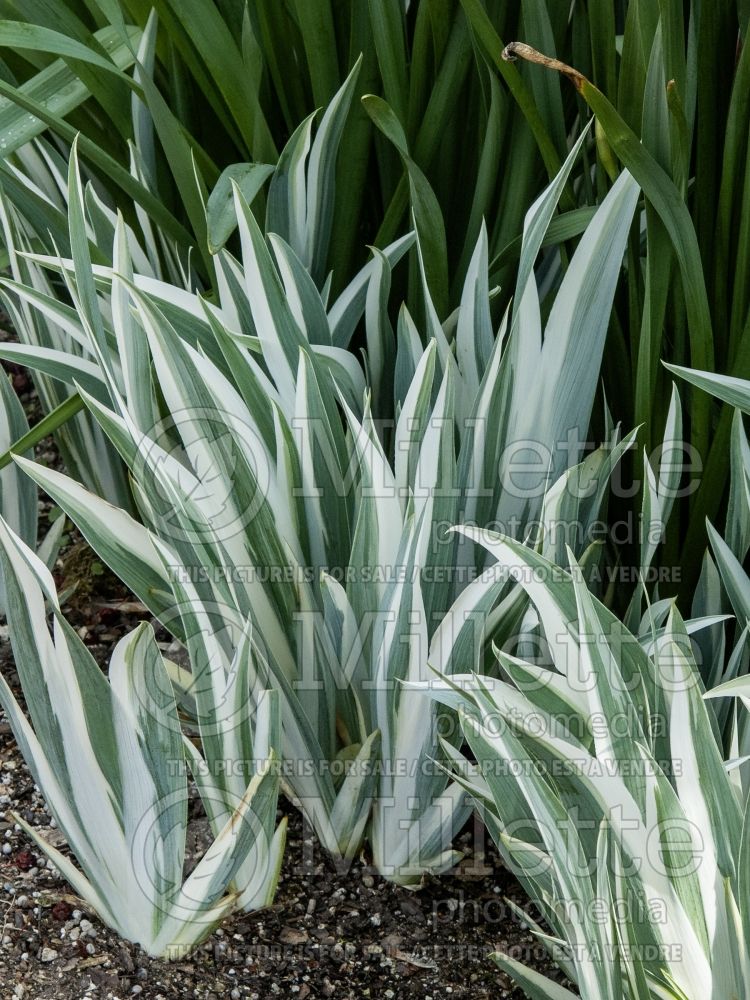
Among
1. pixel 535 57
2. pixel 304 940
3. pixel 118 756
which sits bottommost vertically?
pixel 304 940

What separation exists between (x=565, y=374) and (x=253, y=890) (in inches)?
19.5

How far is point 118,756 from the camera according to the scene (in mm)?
736

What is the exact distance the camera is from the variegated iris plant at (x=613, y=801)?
2.00ft

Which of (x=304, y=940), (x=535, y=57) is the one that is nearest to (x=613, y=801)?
(x=304, y=940)

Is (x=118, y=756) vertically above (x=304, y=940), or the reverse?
(x=118, y=756)

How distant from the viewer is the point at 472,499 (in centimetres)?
87

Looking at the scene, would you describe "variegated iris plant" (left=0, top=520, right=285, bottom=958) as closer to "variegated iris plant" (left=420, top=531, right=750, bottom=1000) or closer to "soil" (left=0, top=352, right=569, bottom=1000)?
"soil" (left=0, top=352, right=569, bottom=1000)

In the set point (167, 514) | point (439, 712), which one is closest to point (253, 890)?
point (439, 712)

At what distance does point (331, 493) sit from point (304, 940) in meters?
0.37

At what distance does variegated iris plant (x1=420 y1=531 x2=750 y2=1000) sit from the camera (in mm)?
610

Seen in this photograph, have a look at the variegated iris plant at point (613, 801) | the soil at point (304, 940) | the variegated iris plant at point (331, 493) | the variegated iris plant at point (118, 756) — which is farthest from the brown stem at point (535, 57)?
the soil at point (304, 940)

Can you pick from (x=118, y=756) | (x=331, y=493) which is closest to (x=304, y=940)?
(x=118, y=756)

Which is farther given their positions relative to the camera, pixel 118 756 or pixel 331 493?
pixel 331 493

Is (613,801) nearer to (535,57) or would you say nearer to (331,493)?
(331,493)
